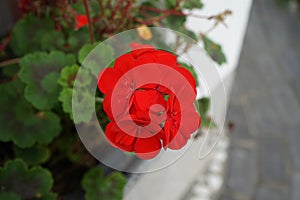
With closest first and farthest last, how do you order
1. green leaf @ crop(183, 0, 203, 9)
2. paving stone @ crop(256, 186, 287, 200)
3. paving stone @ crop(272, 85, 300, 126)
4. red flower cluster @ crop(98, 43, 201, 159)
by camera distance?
red flower cluster @ crop(98, 43, 201, 159) < green leaf @ crop(183, 0, 203, 9) < paving stone @ crop(256, 186, 287, 200) < paving stone @ crop(272, 85, 300, 126)

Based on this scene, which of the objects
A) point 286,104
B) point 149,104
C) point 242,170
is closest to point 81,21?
point 149,104

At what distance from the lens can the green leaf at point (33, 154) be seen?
A: 82 cm

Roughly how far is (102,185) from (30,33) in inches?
14.2

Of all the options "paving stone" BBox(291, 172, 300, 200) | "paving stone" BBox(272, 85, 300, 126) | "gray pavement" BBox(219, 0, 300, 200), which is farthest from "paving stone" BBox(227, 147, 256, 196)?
"paving stone" BBox(272, 85, 300, 126)

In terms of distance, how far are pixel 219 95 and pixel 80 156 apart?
16.5 inches

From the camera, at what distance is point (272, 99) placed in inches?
79.3

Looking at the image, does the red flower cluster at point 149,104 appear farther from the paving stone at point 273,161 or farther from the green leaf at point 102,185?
the paving stone at point 273,161

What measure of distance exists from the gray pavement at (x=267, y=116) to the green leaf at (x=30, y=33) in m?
1.04

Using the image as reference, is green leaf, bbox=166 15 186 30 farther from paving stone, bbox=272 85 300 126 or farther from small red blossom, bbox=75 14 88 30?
paving stone, bbox=272 85 300 126

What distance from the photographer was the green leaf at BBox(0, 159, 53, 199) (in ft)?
2.32

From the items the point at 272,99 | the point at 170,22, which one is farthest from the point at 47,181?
the point at 272,99

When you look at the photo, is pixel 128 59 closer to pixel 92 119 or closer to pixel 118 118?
pixel 118 118

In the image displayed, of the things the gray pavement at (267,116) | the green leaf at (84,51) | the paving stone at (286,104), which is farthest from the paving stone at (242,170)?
the green leaf at (84,51)

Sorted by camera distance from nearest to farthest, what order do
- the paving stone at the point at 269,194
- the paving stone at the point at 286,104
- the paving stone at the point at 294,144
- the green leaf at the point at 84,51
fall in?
→ the green leaf at the point at 84,51
the paving stone at the point at 269,194
the paving stone at the point at 294,144
the paving stone at the point at 286,104
